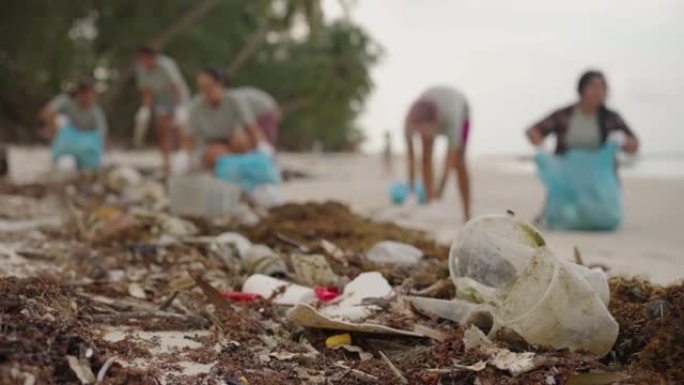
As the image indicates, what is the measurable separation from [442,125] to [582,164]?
124 cm

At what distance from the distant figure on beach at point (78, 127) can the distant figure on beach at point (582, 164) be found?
16.8 feet

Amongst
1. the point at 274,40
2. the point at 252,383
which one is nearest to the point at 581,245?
the point at 252,383

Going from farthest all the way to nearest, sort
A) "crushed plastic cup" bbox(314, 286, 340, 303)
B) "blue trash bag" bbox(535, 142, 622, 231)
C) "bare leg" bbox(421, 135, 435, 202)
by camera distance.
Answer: "bare leg" bbox(421, 135, 435, 202) < "blue trash bag" bbox(535, 142, 622, 231) < "crushed plastic cup" bbox(314, 286, 340, 303)

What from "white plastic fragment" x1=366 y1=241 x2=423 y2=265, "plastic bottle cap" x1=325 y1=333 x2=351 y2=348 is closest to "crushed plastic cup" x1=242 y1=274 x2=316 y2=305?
"plastic bottle cap" x1=325 y1=333 x2=351 y2=348

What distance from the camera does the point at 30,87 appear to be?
67.3 ft

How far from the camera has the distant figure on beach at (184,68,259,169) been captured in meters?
6.85

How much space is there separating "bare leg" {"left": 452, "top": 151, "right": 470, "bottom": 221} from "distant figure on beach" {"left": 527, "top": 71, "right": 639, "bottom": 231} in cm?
59

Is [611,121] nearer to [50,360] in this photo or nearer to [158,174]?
[50,360]

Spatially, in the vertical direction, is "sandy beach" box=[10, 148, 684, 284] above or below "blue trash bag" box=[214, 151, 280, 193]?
below

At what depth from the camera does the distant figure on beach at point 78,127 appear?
8766mm

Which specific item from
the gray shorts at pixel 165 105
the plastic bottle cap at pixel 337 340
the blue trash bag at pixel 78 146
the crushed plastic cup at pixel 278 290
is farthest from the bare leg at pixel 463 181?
the blue trash bag at pixel 78 146

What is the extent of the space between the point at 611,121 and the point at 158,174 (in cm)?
577

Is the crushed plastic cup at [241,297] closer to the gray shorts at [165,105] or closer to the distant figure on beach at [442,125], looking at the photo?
the distant figure on beach at [442,125]

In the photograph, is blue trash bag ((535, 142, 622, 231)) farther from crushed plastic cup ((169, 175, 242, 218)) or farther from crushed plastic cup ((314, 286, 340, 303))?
crushed plastic cup ((314, 286, 340, 303))
